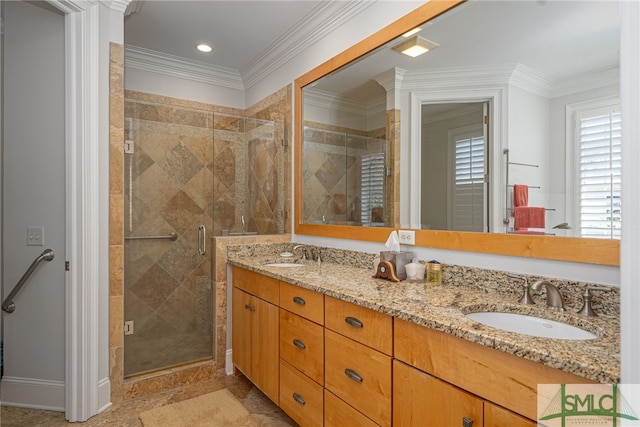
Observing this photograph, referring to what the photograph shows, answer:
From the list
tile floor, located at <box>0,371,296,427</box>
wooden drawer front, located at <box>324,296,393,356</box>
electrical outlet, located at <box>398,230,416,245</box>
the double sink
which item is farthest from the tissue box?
tile floor, located at <box>0,371,296,427</box>

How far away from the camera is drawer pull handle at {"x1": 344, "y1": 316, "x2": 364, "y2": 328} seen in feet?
4.94

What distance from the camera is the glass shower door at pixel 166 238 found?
100 inches

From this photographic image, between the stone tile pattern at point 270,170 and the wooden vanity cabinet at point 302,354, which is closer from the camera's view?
the wooden vanity cabinet at point 302,354

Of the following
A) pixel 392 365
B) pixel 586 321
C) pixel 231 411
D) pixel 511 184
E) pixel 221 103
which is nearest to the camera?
pixel 586 321

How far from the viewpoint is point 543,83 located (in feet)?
4.68

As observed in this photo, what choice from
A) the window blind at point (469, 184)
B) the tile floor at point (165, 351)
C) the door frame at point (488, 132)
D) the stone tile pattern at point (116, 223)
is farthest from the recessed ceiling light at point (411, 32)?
the tile floor at point (165, 351)

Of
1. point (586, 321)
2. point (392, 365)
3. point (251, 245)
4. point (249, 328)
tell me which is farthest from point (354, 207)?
point (586, 321)

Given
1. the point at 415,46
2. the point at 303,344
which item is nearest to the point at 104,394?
the point at 303,344

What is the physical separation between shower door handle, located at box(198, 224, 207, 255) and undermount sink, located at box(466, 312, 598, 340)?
83.1 inches

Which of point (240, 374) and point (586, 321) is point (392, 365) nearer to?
point (586, 321)

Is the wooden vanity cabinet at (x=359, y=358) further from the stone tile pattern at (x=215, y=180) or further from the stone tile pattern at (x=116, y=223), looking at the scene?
the stone tile pattern at (x=116, y=223)

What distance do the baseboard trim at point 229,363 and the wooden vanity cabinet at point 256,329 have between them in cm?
8

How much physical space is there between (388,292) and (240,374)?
5.60 ft

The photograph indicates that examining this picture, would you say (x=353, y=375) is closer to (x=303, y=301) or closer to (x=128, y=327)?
(x=303, y=301)
